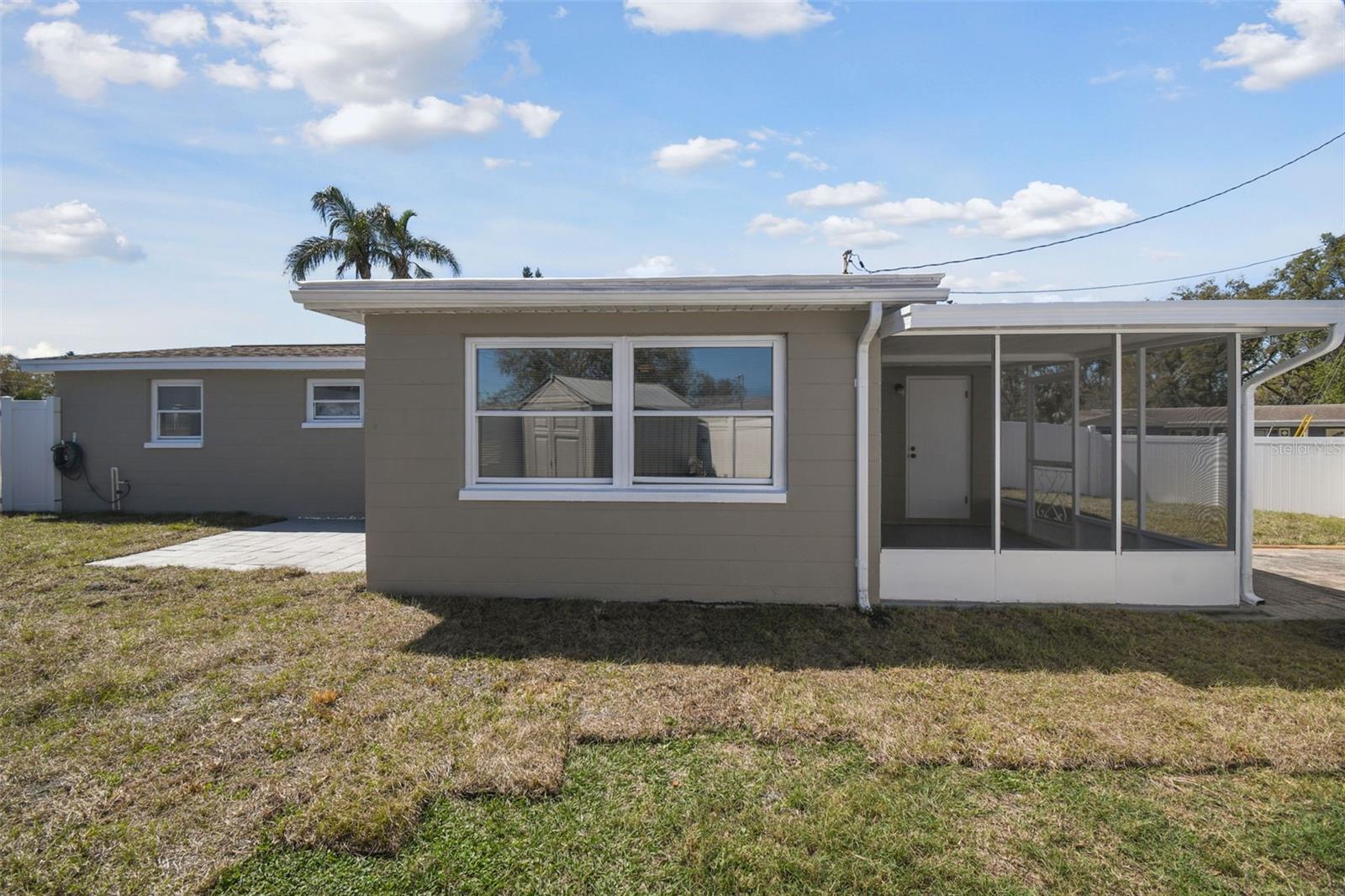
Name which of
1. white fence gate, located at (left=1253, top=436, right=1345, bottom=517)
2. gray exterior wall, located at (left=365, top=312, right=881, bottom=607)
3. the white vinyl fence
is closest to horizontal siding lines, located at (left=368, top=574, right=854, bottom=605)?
gray exterior wall, located at (left=365, top=312, right=881, bottom=607)

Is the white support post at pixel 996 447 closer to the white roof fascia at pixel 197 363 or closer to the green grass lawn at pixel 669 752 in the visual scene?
the green grass lawn at pixel 669 752

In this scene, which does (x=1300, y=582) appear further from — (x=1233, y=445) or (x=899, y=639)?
(x=899, y=639)

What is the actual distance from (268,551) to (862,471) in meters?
7.05

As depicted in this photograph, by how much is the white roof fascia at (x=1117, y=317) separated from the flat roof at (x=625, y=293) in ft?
1.08

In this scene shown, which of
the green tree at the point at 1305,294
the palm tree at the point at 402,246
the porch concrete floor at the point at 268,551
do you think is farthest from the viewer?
the green tree at the point at 1305,294

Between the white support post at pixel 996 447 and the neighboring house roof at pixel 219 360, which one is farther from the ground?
the neighboring house roof at pixel 219 360

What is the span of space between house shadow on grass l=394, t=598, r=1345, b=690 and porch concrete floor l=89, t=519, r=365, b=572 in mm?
2861

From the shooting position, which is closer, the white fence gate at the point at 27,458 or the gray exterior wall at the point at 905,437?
the gray exterior wall at the point at 905,437

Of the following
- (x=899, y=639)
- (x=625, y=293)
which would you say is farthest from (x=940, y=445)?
(x=625, y=293)

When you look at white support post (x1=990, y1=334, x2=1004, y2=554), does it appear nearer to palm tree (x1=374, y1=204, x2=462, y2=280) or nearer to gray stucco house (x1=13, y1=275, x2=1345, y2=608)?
gray stucco house (x1=13, y1=275, x2=1345, y2=608)

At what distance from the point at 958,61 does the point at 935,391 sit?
642 cm

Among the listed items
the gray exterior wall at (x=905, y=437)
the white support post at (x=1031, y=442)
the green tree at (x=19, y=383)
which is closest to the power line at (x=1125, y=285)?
the gray exterior wall at (x=905, y=437)

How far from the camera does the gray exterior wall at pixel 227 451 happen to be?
12.3 m

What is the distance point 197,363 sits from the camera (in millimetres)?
12117
